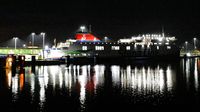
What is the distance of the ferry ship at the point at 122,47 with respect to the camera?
89.1 m

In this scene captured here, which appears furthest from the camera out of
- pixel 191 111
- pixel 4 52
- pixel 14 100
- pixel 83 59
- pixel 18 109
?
pixel 4 52

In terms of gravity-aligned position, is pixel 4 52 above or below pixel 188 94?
above

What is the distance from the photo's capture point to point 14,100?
19.9 meters

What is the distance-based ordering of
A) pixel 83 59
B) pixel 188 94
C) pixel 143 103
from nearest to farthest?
1. pixel 143 103
2. pixel 188 94
3. pixel 83 59

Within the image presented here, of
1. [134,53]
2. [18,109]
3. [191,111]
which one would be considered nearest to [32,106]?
[18,109]

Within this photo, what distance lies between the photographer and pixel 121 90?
23.8 metres

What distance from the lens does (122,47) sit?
9731cm

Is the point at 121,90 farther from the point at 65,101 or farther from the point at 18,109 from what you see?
the point at 18,109

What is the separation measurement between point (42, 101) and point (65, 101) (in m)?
1.64

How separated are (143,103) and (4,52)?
7948 cm

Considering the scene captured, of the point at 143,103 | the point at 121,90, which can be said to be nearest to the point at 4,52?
the point at 121,90

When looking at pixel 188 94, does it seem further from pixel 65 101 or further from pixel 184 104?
pixel 65 101

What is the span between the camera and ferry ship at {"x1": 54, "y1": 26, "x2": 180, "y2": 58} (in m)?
89.1

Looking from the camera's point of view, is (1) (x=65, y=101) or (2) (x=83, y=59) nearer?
(1) (x=65, y=101)
